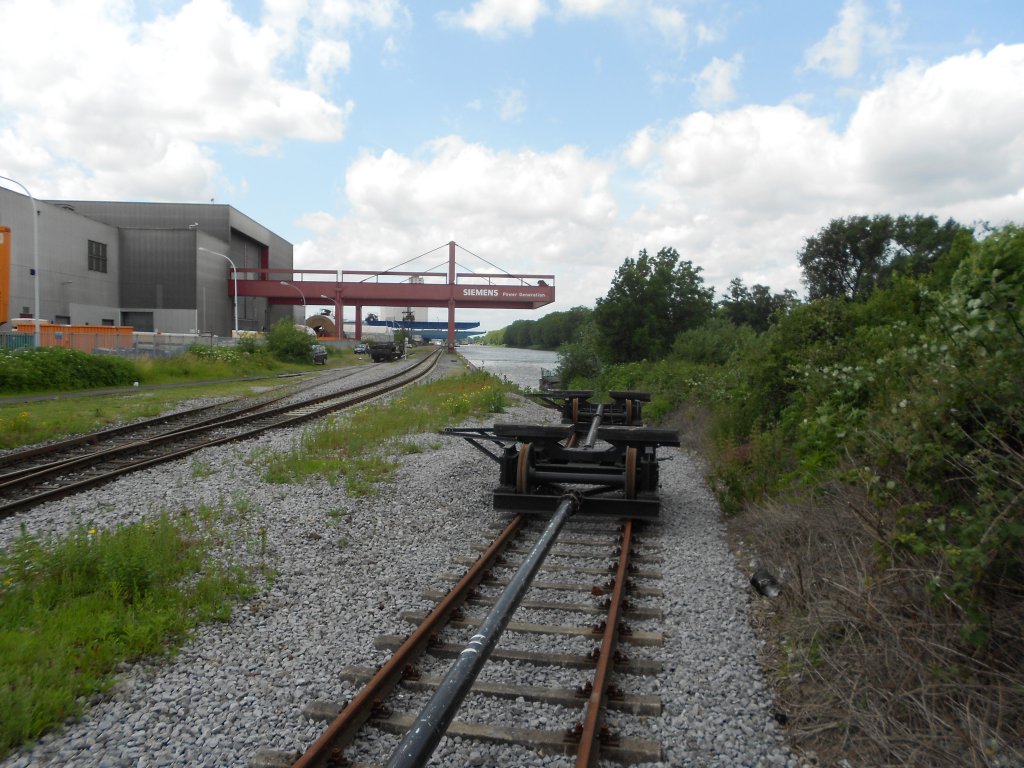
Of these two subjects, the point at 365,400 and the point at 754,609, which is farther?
the point at 365,400

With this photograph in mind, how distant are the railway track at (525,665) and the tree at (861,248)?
4372cm

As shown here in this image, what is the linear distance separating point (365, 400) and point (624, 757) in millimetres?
20649

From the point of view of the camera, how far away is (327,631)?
5.32 m

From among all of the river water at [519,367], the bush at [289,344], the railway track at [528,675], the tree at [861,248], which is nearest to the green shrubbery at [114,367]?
the bush at [289,344]

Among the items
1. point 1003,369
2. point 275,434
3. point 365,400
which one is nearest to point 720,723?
point 1003,369

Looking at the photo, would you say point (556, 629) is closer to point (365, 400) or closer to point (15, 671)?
point (15, 671)

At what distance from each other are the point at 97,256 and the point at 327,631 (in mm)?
60626

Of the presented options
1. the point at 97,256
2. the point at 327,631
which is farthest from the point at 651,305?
the point at 97,256

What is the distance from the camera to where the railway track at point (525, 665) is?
354 cm

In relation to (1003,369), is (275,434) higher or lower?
lower

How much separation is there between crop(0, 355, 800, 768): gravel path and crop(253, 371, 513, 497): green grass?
54 centimetres

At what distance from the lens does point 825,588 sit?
17.0 ft

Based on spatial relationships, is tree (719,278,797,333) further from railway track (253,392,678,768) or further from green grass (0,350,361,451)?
railway track (253,392,678,768)

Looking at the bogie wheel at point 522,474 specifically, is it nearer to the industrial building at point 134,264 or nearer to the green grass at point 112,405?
the green grass at point 112,405
